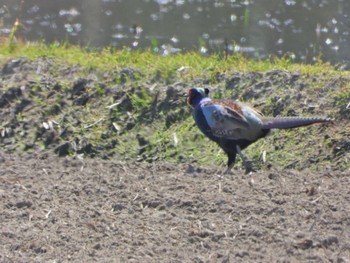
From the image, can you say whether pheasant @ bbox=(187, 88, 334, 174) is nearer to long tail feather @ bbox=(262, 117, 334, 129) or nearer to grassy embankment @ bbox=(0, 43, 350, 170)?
long tail feather @ bbox=(262, 117, 334, 129)

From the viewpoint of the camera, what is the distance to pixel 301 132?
7875mm

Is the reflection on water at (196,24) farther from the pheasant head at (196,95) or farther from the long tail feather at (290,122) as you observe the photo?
the long tail feather at (290,122)

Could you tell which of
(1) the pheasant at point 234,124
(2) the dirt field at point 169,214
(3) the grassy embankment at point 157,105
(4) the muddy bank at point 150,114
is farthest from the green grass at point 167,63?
(2) the dirt field at point 169,214

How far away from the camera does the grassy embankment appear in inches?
308

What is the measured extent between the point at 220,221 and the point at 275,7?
12.7m

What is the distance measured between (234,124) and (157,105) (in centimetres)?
141

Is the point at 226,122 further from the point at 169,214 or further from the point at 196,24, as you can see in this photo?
the point at 196,24

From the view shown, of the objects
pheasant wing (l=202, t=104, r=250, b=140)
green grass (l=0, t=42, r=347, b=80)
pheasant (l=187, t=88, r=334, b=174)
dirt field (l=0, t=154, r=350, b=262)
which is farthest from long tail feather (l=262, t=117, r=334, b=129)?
green grass (l=0, t=42, r=347, b=80)

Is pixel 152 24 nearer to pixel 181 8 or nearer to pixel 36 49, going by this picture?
pixel 181 8

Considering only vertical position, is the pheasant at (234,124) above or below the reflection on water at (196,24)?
above

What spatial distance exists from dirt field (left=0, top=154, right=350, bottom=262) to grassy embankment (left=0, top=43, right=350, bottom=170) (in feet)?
1.34

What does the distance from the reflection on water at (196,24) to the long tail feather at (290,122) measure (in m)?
5.93

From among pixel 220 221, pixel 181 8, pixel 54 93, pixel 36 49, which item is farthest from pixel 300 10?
pixel 220 221

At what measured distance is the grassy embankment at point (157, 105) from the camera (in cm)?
782
